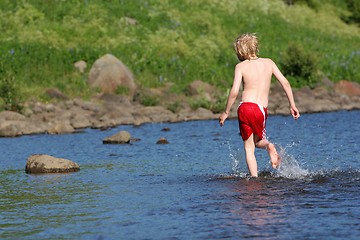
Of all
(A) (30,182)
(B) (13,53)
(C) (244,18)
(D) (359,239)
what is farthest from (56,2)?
(D) (359,239)

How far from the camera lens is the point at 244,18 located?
145ft

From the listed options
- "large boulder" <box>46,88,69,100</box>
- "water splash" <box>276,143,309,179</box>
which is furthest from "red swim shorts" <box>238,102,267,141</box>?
"large boulder" <box>46,88,69,100</box>

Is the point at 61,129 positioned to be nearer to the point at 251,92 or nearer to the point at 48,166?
the point at 48,166

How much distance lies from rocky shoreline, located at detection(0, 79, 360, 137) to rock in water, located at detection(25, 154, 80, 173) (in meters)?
8.51

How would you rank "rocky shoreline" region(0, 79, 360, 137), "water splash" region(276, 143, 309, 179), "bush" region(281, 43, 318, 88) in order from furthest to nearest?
1. "bush" region(281, 43, 318, 88)
2. "rocky shoreline" region(0, 79, 360, 137)
3. "water splash" region(276, 143, 309, 179)

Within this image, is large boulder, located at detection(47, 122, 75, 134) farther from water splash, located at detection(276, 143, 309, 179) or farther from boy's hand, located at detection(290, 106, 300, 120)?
boy's hand, located at detection(290, 106, 300, 120)

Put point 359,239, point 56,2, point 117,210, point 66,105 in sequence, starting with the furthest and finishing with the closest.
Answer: point 56,2, point 66,105, point 117,210, point 359,239

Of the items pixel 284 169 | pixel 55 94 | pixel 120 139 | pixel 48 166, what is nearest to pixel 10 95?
pixel 55 94

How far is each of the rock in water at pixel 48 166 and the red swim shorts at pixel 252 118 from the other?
4000 millimetres

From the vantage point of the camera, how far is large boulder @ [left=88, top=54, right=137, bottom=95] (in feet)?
95.3

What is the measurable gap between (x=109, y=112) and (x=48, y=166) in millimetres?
12949

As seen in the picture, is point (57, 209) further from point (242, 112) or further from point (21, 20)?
point (21, 20)

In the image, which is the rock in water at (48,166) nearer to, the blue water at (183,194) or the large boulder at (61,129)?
the blue water at (183,194)

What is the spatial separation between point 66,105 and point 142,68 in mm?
7396
